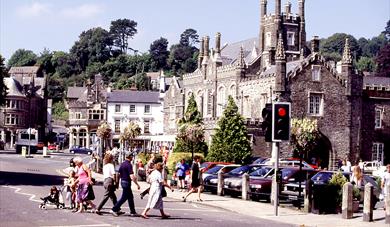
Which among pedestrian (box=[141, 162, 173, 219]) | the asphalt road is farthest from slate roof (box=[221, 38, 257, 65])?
pedestrian (box=[141, 162, 173, 219])

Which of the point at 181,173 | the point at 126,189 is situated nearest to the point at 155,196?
the point at 126,189

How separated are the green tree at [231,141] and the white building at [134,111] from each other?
4893cm

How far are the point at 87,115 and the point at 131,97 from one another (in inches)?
366

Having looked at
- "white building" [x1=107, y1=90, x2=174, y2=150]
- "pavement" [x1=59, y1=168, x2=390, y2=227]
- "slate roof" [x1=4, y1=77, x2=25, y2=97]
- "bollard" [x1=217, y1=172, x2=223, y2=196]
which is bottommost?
"pavement" [x1=59, y1=168, x2=390, y2=227]

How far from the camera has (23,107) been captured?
112 m

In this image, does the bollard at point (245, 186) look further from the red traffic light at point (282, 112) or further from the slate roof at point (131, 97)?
the slate roof at point (131, 97)

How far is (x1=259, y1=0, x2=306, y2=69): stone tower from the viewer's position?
7300 cm

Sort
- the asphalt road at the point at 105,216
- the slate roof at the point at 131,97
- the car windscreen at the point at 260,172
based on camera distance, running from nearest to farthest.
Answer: the asphalt road at the point at 105,216 < the car windscreen at the point at 260,172 < the slate roof at the point at 131,97

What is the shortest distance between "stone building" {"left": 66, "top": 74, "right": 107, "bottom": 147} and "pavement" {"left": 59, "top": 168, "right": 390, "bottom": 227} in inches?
3051

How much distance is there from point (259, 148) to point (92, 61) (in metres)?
120

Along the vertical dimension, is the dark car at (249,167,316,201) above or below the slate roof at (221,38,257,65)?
below

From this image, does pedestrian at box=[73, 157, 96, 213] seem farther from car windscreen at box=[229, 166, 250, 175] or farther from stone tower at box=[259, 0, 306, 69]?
stone tower at box=[259, 0, 306, 69]

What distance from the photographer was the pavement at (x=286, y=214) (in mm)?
22066

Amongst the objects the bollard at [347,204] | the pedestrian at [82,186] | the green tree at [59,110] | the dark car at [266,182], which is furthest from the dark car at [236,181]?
the green tree at [59,110]
